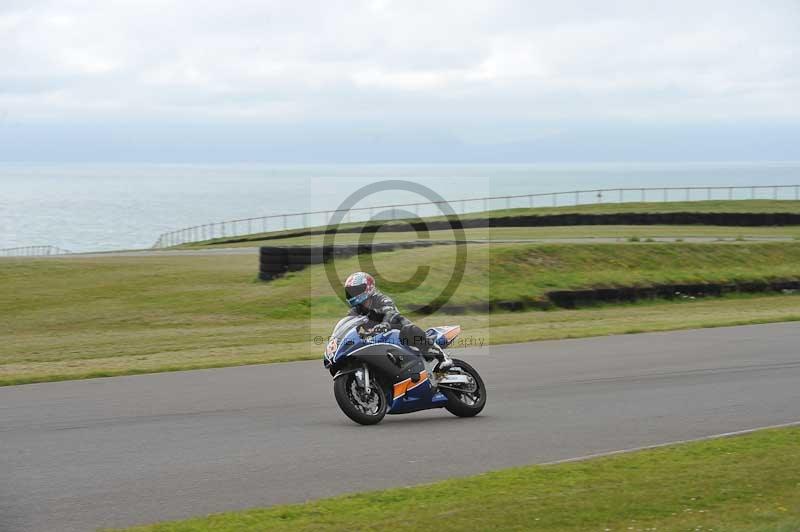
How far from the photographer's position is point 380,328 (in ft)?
36.5

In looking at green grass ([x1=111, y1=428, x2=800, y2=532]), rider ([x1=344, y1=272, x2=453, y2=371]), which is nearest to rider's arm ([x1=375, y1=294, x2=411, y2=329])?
rider ([x1=344, y1=272, x2=453, y2=371])

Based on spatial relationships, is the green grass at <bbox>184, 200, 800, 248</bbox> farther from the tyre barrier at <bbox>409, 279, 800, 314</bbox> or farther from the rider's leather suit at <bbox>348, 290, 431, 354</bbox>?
the rider's leather suit at <bbox>348, 290, 431, 354</bbox>

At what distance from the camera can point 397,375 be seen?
1115 centimetres

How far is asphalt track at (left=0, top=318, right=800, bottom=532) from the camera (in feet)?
26.5

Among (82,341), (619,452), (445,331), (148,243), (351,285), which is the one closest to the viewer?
(619,452)

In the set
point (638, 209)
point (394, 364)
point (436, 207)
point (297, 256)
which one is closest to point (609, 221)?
point (638, 209)

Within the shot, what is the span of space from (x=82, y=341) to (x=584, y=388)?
11746mm

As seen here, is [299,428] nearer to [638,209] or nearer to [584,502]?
[584,502]

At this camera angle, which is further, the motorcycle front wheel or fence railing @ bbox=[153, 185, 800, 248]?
fence railing @ bbox=[153, 185, 800, 248]

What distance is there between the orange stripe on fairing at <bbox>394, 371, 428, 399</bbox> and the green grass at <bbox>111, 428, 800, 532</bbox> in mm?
2676

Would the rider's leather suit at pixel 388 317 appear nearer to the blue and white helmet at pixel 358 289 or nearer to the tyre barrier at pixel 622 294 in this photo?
the blue and white helmet at pixel 358 289

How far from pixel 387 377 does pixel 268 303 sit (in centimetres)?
1521

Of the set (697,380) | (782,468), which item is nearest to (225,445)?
(782,468)

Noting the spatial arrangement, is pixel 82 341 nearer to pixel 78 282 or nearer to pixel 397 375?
pixel 78 282
